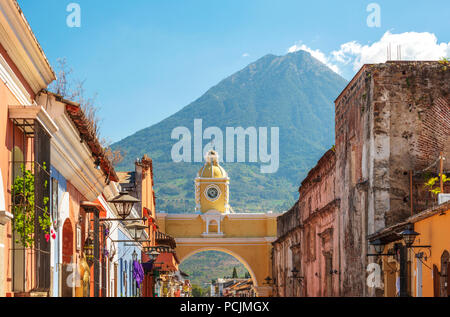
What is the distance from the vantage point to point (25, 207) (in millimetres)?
8133

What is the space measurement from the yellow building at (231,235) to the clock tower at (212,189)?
78.7 inches

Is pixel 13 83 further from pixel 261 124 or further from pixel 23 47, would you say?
pixel 261 124

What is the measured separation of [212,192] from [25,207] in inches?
1987

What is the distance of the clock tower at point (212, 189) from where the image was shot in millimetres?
57438

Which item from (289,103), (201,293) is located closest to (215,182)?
(201,293)

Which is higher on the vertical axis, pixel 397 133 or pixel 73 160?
pixel 397 133

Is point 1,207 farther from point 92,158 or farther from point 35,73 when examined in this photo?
point 92,158

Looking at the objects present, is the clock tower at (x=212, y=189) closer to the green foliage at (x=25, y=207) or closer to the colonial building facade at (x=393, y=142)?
the colonial building facade at (x=393, y=142)

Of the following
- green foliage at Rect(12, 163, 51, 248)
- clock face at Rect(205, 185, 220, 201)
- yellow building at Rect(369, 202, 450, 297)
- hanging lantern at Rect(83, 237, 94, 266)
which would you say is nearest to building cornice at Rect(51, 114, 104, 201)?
hanging lantern at Rect(83, 237, 94, 266)

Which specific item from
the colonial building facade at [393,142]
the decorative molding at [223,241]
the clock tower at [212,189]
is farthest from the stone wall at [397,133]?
the clock tower at [212,189]

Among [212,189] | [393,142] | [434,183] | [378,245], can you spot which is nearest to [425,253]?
[378,245]

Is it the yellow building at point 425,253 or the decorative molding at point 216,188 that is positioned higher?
the decorative molding at point 216,188

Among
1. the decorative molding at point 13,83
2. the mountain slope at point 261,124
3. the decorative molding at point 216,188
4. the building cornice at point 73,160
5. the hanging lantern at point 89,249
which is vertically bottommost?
the hanging lantern at point 89,249

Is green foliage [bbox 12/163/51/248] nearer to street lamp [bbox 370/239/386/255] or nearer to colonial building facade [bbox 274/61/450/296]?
street lamp [bbox 370/239/386/255]
